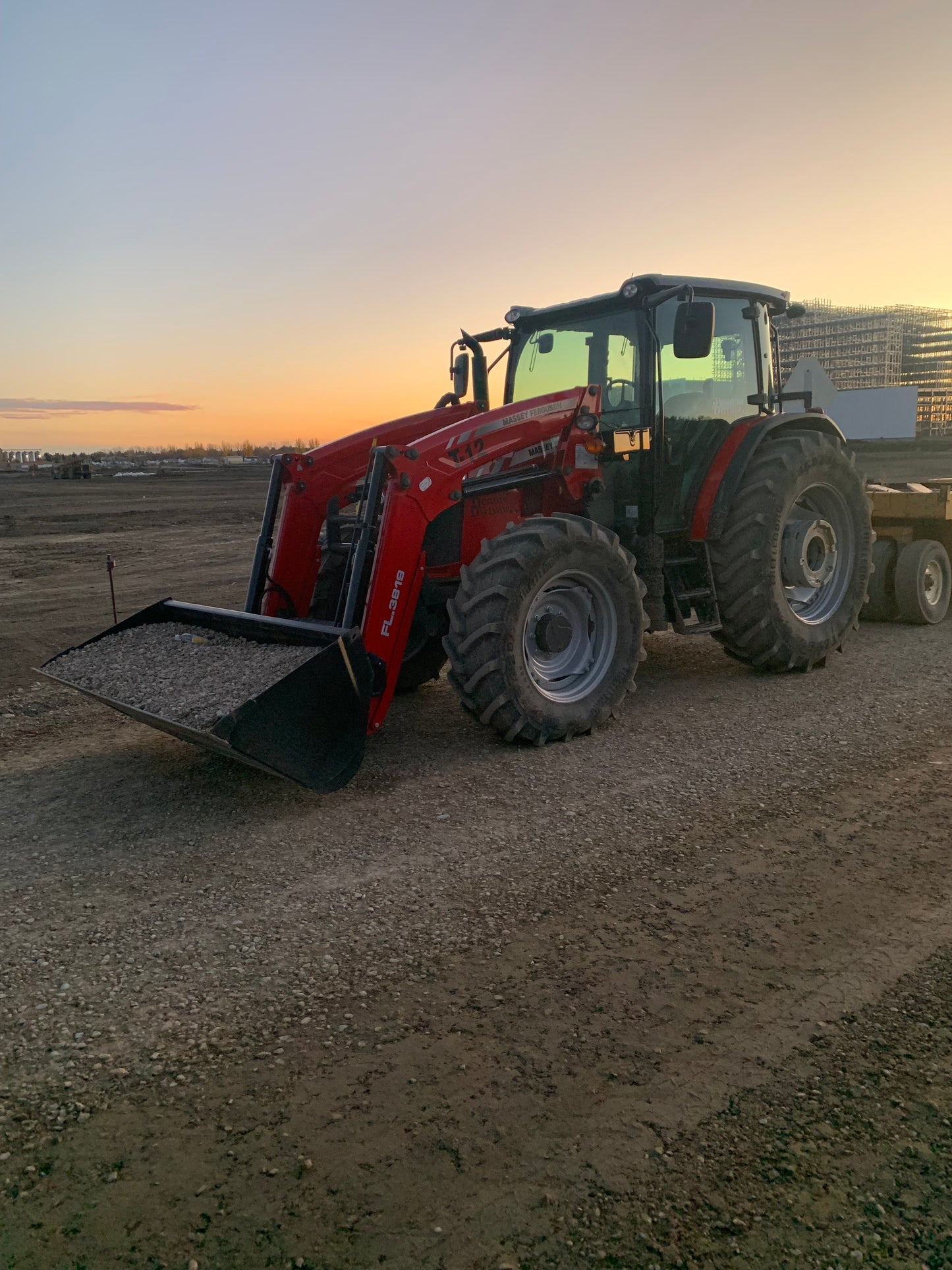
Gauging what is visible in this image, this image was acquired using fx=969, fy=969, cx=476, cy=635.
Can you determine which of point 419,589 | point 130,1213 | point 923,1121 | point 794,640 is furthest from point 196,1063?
point 794,640

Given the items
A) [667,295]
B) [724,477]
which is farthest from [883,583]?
[667,295]

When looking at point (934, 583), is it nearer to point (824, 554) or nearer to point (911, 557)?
point (911, 557)

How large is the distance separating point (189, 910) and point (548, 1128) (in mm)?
1833

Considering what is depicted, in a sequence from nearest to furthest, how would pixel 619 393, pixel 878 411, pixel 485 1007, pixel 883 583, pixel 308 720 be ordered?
pixel 485 1007, pixel 308 720, pixel 619 393, pixel 883 583, pixel 878 411

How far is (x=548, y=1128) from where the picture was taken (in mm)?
2576

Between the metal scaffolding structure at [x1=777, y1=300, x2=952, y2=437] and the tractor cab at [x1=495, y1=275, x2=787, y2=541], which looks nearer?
the tractor cab at [x1=495, y1=275, x2=787, y2=541]

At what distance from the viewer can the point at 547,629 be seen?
19.1 ft

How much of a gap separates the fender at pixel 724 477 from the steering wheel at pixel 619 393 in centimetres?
86

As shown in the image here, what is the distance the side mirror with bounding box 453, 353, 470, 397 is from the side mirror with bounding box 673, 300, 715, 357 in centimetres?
184

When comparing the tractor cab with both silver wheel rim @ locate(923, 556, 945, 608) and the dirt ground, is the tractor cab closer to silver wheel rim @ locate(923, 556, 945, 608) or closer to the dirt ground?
the dirt ground

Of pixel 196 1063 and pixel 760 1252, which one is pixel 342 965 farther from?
pixel 760 1252

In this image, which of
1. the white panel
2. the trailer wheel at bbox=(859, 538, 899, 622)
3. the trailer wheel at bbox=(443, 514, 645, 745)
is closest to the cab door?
the trailer wheel at bbox=(443, 514, 645, 745)

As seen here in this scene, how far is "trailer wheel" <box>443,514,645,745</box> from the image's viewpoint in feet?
17.7

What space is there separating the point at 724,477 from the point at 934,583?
3.81m
